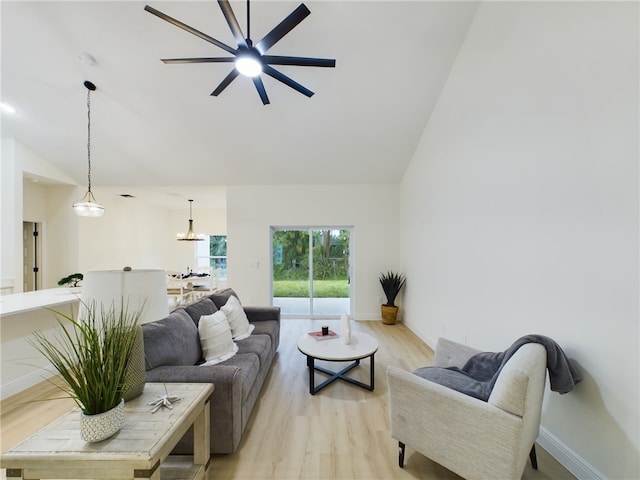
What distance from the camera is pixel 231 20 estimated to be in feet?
5.96

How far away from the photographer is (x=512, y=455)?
1.35 metres

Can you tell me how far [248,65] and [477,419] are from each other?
287 cm

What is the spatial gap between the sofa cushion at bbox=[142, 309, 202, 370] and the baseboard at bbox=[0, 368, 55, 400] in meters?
1.63

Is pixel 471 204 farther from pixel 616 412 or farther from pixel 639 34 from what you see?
pixel 616 412

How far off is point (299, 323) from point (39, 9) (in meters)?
5.19

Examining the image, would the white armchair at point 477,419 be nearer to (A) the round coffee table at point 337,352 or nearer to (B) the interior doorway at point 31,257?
(A) the round coffee table at point 337,352

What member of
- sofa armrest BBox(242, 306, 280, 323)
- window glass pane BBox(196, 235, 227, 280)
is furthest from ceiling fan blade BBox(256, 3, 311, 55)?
window glass pane BBox(196, 235, 227, 280)

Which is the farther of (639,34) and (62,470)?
(639,34)

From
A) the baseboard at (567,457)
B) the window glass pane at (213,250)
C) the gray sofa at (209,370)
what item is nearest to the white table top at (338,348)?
the gray sofa at (209,370)

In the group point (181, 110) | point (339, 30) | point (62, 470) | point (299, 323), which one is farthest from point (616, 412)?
point (181, 110)

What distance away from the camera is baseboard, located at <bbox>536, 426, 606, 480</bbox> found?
1600 millimetres

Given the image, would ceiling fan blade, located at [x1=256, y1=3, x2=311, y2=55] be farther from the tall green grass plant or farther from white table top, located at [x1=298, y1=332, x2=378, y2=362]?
white table top, located at [x1=298, y1=332, x2=378, y2=362]

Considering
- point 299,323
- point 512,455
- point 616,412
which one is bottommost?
point 299,323

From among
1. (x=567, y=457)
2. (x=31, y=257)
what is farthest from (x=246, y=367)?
(x=31, y=257)
